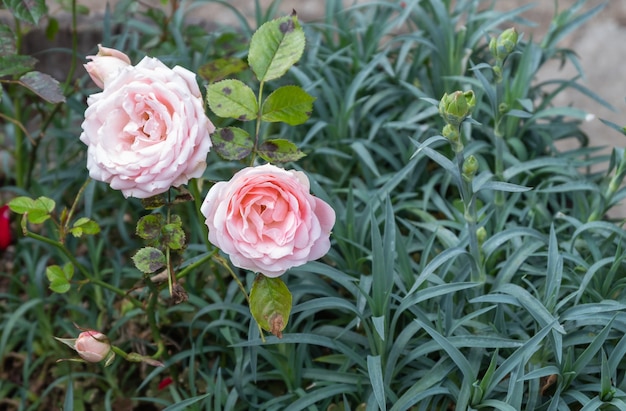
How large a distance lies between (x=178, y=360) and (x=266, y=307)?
0.34 metres

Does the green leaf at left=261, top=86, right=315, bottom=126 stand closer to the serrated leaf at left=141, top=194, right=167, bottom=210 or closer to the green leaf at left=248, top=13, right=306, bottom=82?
the green leaf at left=248, top=13, right=306, bottom=82

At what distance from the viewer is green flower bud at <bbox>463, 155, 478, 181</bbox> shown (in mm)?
995

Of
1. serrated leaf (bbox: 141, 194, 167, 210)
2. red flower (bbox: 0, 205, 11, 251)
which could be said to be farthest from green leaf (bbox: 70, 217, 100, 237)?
red flower (bbox: 0, 205, 11, 251)

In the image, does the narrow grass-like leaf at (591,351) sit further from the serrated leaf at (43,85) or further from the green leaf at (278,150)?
the serrated leaf at (43,85)

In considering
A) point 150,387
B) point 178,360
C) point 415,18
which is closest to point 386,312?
point 178,360

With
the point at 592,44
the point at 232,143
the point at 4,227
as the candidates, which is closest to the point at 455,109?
the point at 232,143

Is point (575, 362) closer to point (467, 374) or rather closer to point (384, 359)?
point (467, 374)

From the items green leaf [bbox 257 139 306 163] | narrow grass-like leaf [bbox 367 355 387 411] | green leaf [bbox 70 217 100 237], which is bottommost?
narrow grass-like leaf [bbox 367 355 387 411]

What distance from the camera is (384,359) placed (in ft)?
3.65

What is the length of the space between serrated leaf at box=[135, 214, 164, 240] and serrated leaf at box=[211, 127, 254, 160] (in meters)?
0.12

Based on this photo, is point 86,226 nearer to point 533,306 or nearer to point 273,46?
point 273,46

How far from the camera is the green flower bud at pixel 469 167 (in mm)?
995

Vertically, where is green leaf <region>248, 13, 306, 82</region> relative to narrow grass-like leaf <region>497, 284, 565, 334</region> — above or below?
above

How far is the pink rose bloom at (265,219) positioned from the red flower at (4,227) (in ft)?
2.37
